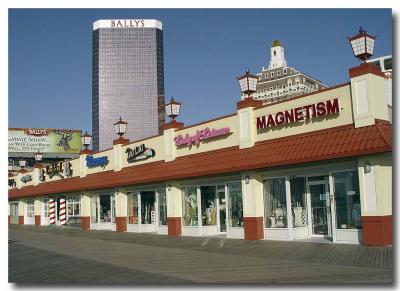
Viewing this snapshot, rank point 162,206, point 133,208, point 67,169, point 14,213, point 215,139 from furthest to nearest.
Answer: point 14,213, point 67,169, point 133,208, point 162,206, point 215,139

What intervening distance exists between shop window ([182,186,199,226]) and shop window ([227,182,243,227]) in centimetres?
209

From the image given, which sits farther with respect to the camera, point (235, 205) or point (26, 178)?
point (26, 178)

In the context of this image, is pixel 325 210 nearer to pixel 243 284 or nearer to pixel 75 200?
pixel 243 284

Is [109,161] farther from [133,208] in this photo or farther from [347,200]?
[347,200]

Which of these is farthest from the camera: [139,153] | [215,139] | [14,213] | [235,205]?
[14,213]

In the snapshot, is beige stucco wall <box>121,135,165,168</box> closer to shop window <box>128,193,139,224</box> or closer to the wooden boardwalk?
shop window <box>128,193,139,224</box>

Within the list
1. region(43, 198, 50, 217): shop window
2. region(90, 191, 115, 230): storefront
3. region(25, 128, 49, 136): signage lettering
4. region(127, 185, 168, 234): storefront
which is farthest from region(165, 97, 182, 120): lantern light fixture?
region(25, 128, 49, 136): signage lettering

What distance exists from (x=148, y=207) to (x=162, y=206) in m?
1.48

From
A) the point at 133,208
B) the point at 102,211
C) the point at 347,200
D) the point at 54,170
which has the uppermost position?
the point at 54,170

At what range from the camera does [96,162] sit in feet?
89.4

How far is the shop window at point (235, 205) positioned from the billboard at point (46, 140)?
178ft

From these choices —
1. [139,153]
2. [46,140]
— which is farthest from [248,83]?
[46,140]

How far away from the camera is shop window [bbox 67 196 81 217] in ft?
100

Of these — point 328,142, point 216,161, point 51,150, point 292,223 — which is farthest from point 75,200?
point 51,150
